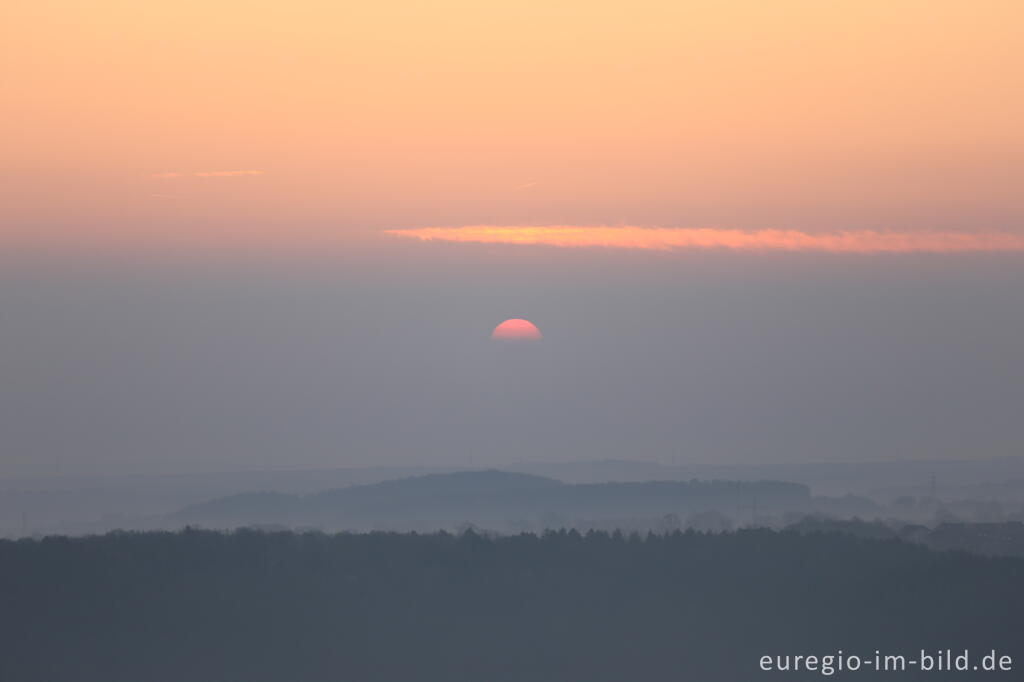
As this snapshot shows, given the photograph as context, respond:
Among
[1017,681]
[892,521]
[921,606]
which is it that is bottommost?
[1017,681]

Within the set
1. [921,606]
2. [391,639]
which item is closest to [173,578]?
[391,639]

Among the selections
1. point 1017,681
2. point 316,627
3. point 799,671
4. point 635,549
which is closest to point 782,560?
point 635,549

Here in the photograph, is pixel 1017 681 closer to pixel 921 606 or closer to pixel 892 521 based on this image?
pixel 921 606

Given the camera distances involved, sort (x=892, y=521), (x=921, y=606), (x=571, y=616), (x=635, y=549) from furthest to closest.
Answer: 1. (x=892, y=521)
2. (x=635, y=549)
3. (x=571, y=616)
4. (x=921, y=606)

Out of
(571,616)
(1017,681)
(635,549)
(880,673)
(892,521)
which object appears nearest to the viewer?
(1017,681)

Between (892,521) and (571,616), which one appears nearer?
(571,616)

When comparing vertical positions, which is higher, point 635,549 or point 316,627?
point 635,549
